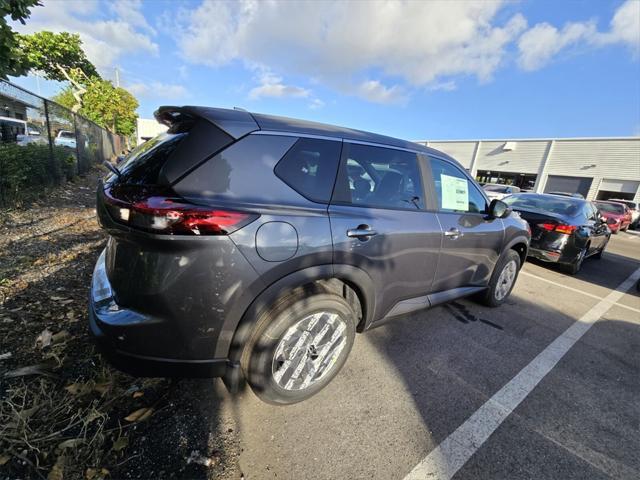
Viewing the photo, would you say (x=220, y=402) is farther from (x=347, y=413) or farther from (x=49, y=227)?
(x=49, y=227)

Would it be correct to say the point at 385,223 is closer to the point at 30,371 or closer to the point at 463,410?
the point at 463,410

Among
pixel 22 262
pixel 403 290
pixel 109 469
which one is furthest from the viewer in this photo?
pixel 22 262

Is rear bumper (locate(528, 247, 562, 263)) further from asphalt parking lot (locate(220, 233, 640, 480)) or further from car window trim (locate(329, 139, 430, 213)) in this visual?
car window trim (locate(329, 139, 430, 213))

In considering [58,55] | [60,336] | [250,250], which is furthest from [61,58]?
[250,250]

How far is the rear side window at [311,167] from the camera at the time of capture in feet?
6.31

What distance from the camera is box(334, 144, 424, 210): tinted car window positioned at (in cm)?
224

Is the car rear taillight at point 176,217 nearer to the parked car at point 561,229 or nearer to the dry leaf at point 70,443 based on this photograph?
the dry leaf at point 70,443

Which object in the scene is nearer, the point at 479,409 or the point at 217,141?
the point at 217,141

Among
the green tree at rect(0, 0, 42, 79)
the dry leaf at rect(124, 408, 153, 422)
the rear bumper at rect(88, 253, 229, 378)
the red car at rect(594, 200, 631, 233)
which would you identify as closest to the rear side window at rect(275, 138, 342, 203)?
the rear bumper at rect(88, 253, 229, 378)

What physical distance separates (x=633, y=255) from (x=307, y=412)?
1197cm

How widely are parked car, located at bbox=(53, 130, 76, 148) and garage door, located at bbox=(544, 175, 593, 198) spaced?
3312cm

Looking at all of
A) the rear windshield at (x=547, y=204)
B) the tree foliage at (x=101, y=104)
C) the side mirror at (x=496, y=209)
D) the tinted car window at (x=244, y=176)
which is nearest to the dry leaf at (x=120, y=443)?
the tinted car window at (x=244, y=176)

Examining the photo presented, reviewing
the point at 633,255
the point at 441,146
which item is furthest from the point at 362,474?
the point at 441,146

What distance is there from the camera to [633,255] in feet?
30.7
